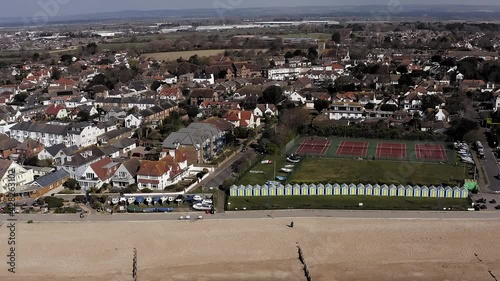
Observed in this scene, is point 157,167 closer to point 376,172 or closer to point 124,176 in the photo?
point 124,176

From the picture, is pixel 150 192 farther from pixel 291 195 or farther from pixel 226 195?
pixel 291 195

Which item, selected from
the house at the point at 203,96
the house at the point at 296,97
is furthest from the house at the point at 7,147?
the house at the point at 296,97

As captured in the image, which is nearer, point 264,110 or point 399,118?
point 399,118

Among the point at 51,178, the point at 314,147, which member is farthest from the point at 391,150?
the point at 51,178

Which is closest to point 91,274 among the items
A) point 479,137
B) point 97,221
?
point 97,221

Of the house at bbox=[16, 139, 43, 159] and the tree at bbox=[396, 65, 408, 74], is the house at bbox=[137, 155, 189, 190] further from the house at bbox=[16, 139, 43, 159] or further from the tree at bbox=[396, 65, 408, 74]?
the tree at bbox=[396, 65, 408, 74]

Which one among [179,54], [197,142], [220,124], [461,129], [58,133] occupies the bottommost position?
[58,133]

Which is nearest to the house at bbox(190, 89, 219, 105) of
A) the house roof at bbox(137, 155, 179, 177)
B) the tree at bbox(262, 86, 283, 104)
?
the tree at bbox(262, 86, 283, 104)
